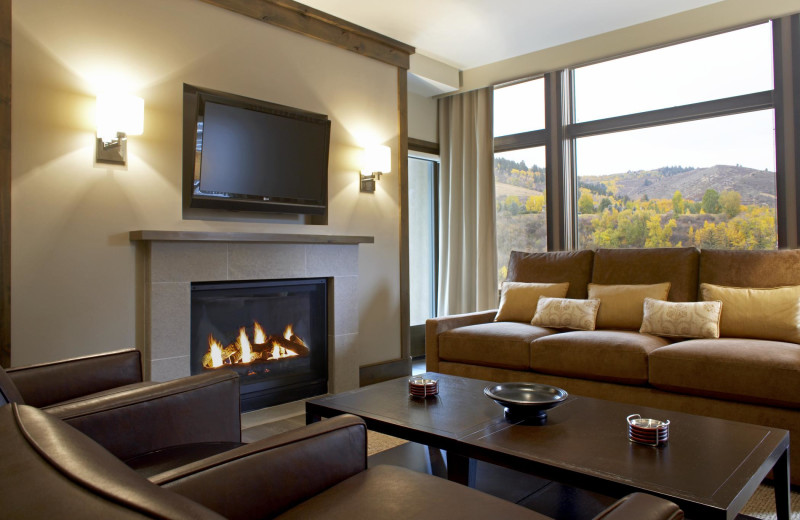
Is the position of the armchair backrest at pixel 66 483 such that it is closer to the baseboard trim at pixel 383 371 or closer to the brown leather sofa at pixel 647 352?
the brown leather sofa at pixel 647 352

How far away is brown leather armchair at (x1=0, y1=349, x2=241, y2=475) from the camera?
1555mm

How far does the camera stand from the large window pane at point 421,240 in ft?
17.9

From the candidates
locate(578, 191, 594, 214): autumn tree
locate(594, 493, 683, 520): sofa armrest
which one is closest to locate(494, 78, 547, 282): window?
locate(578, 191, 594, 214): autumn tree

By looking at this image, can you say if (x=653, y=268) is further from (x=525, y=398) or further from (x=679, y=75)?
(x=525, y=398)

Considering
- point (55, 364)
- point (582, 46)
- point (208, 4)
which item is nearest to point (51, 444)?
Answer: point (55, 364)

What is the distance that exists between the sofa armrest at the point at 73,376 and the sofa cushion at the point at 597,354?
2141 mm

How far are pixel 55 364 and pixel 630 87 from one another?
4370mm

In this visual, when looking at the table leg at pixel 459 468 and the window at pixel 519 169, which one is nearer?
the table leg at pixel 459 468

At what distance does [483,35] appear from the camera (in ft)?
15.0

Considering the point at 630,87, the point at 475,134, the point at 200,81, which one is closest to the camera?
the point at 200,81

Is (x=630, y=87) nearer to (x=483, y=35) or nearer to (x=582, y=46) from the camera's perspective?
(x=582, y=46)

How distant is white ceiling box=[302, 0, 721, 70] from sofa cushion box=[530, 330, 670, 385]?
240 cm

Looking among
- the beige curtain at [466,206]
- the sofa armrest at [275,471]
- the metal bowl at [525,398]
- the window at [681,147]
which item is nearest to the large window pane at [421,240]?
the beige curtain at [466,206]

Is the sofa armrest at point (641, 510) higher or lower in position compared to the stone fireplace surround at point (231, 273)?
lower
